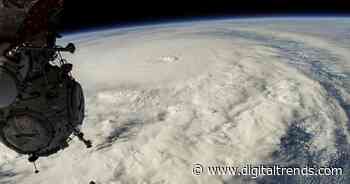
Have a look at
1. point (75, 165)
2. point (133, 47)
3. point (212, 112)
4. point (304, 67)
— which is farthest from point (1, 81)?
point (133, 47)

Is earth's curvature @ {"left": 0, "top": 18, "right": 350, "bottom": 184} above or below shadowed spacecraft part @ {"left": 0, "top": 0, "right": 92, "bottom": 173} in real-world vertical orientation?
below

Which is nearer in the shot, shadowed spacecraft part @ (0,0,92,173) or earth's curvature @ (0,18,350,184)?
shadowed spacecraft part @ (0,0,92,173)

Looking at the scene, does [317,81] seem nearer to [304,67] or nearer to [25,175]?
[304,67]

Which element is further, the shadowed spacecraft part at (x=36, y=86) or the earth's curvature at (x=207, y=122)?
the earth's curvature at (x=207, y=122)

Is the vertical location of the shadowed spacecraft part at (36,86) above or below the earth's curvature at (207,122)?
above

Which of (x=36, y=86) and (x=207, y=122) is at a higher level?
(x=36, y=86)
